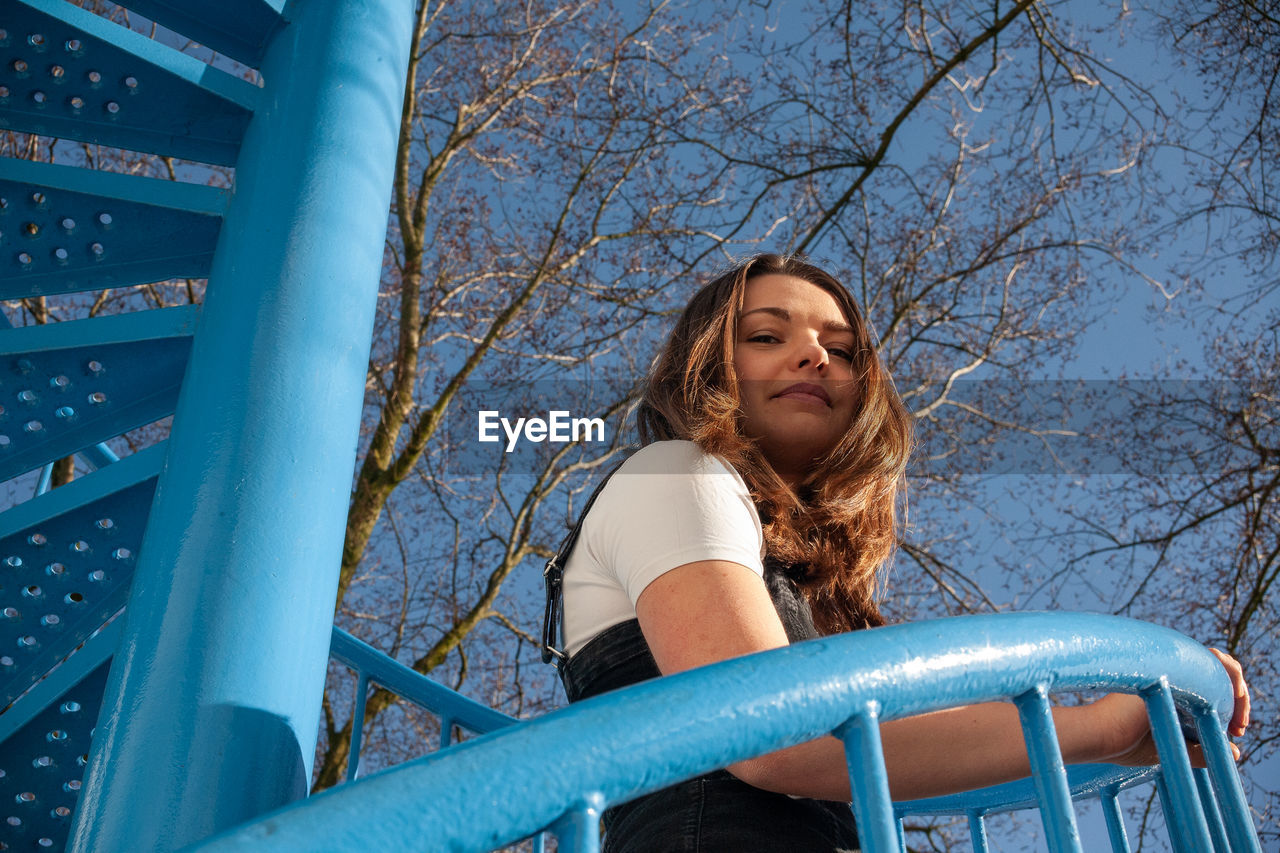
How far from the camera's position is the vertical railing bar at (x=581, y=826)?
77 centimetres

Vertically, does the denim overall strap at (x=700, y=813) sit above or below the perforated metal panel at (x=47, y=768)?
below

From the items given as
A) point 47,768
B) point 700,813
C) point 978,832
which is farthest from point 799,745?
point 47,768

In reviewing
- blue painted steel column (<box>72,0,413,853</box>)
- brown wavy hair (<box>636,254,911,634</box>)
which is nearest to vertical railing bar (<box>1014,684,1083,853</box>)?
brown wavy hair (<box>636,254,911,634</box>)

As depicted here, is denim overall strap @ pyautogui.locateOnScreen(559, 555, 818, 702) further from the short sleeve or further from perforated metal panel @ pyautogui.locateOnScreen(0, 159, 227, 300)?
perforated metal panel @ pyautogui.locateOnScreen(0, 159, 227, 300)

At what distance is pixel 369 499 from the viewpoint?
5.30 meters

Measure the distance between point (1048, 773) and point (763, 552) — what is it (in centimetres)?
52

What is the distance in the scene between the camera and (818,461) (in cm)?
168

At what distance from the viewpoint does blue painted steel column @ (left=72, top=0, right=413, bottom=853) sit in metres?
1.19

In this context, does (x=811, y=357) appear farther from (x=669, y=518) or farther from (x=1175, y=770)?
(x=1175, y=770)

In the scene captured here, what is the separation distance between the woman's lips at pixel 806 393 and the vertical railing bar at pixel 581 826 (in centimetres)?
94

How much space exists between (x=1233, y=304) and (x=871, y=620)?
4942 mm

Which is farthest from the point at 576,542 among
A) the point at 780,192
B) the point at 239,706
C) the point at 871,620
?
the point at 780,192

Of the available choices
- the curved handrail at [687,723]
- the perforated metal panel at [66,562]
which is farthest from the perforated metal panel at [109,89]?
the curved handrail at [687,723]

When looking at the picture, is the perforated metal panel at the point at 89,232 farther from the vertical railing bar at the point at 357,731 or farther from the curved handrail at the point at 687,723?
the curved handrail at the point at 687,723
